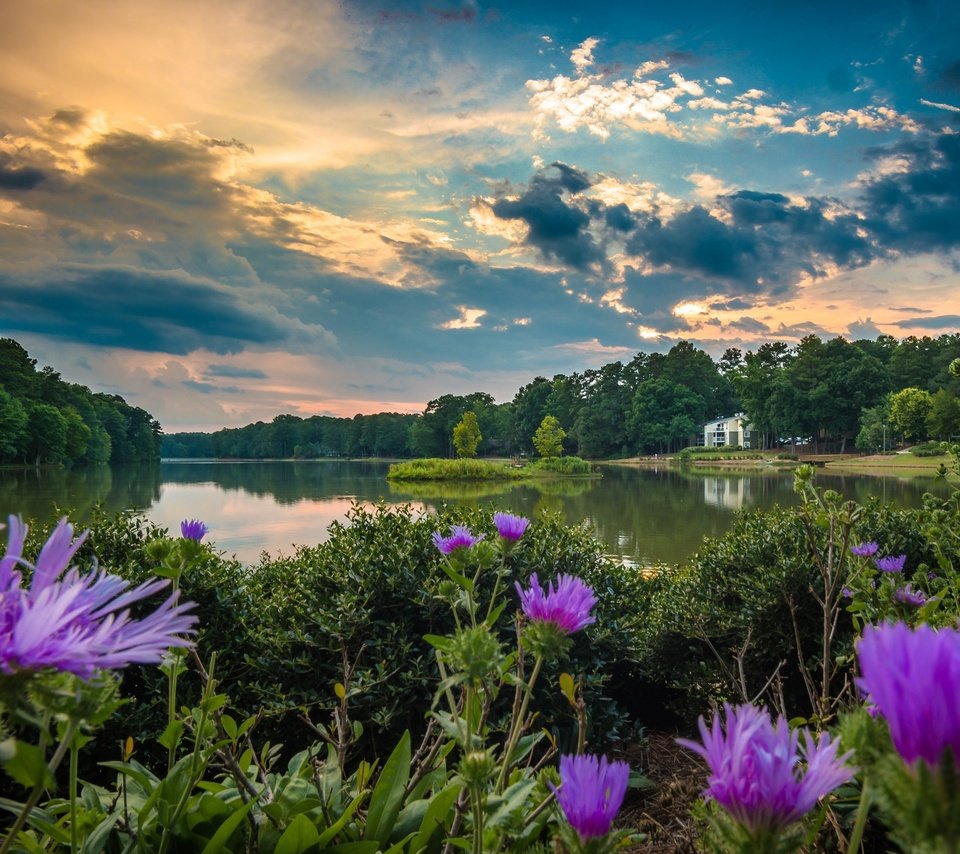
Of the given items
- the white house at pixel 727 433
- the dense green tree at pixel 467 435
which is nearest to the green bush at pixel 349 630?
the dense green tree at pixel 467 435

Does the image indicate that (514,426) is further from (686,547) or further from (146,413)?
(686,547)

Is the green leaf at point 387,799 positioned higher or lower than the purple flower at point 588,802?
lower

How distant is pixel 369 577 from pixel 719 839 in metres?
2.78

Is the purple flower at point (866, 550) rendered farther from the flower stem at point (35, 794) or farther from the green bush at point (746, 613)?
the flower stem at point (35, 794)

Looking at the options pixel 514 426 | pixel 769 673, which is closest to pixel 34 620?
pixel 769 673

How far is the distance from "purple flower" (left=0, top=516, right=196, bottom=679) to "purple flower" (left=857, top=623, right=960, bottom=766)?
48 centimetres

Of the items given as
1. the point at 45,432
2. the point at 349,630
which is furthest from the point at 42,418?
the point at 349,630

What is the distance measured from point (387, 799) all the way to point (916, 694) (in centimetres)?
163

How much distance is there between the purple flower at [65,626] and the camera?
54 centimetres

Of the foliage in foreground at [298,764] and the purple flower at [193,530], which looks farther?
the purple flower at [193,530]

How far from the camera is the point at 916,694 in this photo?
14.8 inches

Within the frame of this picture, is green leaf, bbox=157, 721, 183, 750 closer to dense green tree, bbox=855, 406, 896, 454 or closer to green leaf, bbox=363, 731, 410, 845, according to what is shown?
green leaf, bbox=363, 731, 410, 845

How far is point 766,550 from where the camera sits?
3.75 metres

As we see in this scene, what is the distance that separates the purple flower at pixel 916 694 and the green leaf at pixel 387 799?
159 cm
